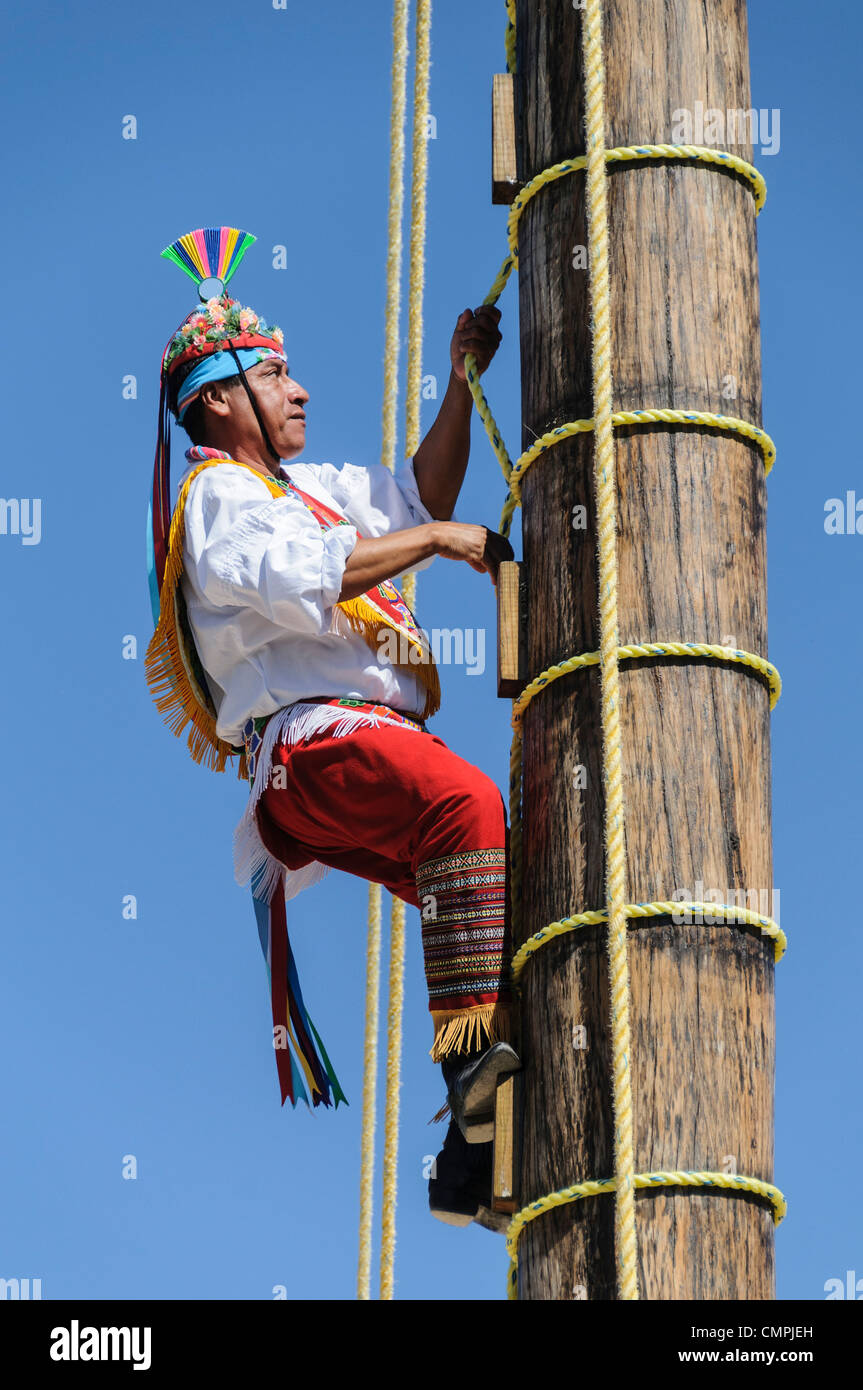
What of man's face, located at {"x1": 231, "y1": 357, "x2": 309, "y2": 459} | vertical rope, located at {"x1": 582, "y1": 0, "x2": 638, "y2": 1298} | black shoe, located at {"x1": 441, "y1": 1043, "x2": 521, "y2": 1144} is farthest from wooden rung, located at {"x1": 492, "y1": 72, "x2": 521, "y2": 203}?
black shoe, located at {"x1": 441, "y1": 1043, "x2": 521, "y2": 1144}

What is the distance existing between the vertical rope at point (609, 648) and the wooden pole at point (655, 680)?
37mm

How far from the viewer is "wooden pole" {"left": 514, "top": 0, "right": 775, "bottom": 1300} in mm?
3221

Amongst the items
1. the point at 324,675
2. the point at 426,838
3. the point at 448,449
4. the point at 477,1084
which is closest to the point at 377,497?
the point at 448,449

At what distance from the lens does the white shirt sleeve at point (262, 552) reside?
12.9 ft

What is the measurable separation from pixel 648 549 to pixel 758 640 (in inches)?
9.8

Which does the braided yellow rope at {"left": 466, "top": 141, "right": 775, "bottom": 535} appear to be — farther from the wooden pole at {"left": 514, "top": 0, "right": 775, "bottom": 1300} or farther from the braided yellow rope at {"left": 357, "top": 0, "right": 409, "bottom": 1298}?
the braided yellow rope at {"left": 357, "top": 0, "right": 409, "bottom": 1298}

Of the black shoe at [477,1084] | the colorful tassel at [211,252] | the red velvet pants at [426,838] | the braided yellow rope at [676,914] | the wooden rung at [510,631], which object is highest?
the colorful tassel at [211,252]

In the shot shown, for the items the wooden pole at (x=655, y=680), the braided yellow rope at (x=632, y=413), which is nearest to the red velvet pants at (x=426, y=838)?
the wooden pole at (x=655, y=680)

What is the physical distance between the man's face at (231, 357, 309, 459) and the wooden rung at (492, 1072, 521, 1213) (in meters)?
1.75

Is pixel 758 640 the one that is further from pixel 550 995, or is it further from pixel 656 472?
pixel 550 995

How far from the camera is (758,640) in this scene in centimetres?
350

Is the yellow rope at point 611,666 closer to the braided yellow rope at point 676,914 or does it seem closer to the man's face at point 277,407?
the braided yellow rope at point 676,914

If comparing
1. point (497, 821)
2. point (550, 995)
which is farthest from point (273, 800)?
point (550, 995)

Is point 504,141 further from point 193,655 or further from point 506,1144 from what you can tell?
point 506,1144
